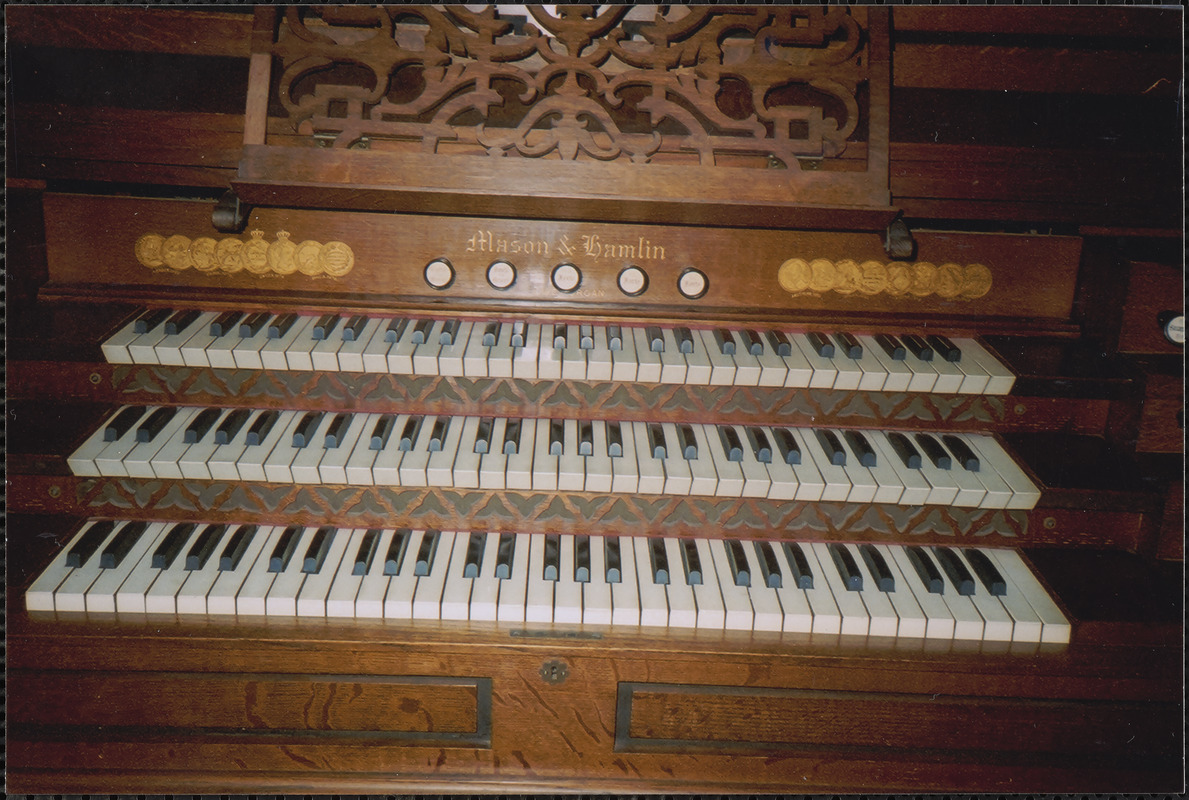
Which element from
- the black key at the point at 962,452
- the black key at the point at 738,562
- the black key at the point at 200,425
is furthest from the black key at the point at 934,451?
the black key at the point at 200,425

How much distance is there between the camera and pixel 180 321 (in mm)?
2373

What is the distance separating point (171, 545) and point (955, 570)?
2405 mm

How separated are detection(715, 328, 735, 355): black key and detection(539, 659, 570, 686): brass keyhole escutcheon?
Result: 106cm

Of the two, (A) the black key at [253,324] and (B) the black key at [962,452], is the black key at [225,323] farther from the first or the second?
(B) the black key at [962,452]

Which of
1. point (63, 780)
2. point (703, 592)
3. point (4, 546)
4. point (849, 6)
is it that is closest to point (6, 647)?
point (4, 546)

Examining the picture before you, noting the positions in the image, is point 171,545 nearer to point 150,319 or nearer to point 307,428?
point 307,428

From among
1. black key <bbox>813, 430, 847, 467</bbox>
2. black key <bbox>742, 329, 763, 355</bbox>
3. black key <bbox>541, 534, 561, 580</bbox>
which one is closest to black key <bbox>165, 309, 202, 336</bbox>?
black key <bbox>541, 534, 561, 580</bbox>

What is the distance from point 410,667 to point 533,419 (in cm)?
84

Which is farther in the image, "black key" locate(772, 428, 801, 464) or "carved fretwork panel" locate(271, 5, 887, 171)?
"black key" locate(772, 428, 801, 464)

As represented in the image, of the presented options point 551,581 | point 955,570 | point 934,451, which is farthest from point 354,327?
point 955,570

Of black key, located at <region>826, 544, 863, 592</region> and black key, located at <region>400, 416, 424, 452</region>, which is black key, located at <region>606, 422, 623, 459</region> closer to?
black key, located at <region>400, 416, 424, 452</region>

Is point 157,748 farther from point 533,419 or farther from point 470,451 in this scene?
point 533,419

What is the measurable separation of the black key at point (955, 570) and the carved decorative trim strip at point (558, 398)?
0.41 m

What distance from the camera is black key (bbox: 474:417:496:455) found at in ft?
7.54
